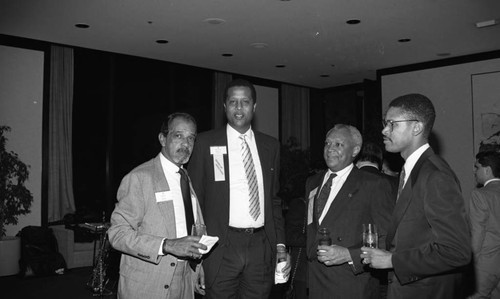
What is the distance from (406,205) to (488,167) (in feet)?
7.86

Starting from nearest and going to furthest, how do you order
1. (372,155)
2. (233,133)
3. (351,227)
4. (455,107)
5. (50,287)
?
(351,227), (233,133), (372,155), (50,287), (455,107)

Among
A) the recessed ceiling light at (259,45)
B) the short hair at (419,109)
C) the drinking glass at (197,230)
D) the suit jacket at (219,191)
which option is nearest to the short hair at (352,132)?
the suit jacket at (219,191)

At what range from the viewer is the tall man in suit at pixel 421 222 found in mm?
1969

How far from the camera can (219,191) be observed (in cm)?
301

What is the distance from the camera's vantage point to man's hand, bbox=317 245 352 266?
8.18 ft

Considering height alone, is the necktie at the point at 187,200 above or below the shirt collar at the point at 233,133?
below

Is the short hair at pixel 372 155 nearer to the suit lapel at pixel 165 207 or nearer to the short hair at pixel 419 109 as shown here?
the short hair at pixel 419 109

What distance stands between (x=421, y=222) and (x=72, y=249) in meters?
6.74

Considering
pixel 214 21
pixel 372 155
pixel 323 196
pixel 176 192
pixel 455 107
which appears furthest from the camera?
pixel 455 107

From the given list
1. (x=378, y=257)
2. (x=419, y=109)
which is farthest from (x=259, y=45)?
(x=378, y=257)

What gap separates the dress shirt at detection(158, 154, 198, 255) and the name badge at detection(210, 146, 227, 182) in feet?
1.30

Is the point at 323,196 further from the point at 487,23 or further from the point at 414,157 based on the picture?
the point at 487,23

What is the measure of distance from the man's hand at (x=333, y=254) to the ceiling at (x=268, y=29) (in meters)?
4.51

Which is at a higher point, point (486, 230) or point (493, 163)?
point (493, 163)
